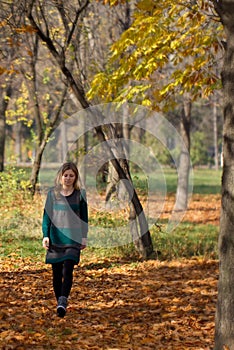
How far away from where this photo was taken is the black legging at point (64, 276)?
6.30 metres

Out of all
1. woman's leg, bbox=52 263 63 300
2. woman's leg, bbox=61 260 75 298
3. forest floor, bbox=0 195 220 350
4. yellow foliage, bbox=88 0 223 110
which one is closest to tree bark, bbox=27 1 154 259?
yellow foliage, bbox=88 0 223 110

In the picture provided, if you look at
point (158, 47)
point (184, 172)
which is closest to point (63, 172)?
point (158, 47)

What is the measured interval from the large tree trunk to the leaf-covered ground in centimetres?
58

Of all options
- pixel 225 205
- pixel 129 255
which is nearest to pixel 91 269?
pixel 129 255

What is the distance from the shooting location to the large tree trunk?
5.08 metres

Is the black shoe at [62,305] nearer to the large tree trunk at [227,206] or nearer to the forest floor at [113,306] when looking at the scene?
the forest floor at [113,306]

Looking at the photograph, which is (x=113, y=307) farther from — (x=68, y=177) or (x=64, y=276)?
(x=68, y=177)

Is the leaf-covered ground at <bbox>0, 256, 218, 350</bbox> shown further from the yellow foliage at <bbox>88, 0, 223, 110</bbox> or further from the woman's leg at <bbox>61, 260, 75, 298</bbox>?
the yellow foliage at <bbox>88, 0, 223, 110</bbox>

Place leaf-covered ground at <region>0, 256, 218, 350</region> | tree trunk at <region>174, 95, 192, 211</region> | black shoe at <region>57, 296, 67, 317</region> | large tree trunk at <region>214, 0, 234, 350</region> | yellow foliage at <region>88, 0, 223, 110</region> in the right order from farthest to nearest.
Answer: tree trunk at <region>174, 95, 192, 211</region>
yellow foliage at <region>88, 0, 223, 110</region>
black shoe at <region>57, 296, 67, 317</region>
leaf-covered ground at <region>0, 256, 218, 350</region>
large tree trunk at <region>214, 0, 234, 350</region>

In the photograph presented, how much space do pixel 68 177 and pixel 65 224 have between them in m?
0.52

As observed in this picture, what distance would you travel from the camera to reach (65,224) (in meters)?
6.26

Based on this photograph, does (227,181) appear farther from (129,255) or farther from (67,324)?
(129,255)

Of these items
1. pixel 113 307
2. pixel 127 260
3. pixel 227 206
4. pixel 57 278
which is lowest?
pixel 113 307

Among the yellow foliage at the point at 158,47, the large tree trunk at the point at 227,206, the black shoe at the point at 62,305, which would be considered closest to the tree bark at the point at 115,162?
the yellow foliage at the point at 158,47
